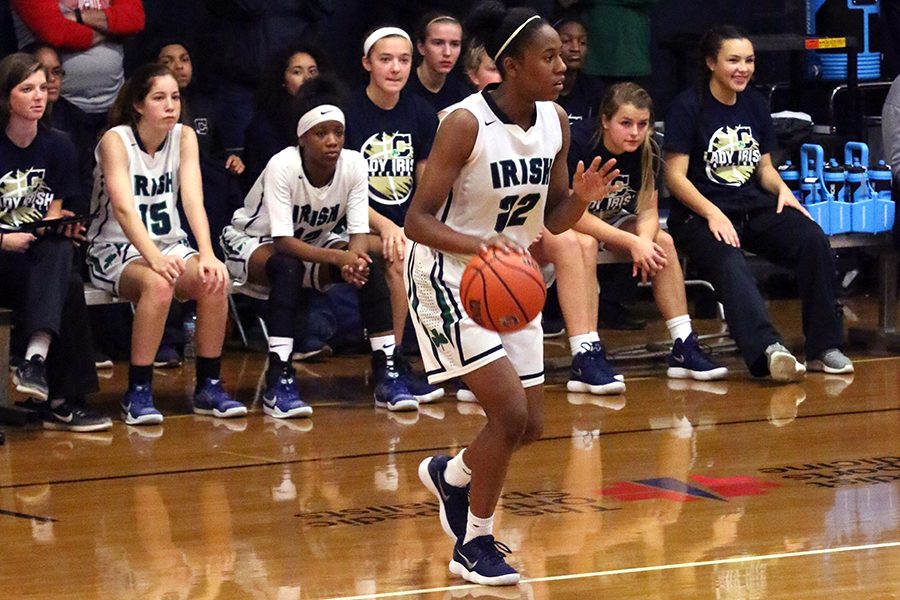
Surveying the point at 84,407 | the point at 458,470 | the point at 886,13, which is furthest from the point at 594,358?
the point at 886,13

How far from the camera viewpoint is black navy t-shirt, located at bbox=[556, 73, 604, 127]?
8.26 m

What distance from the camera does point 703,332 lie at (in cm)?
852

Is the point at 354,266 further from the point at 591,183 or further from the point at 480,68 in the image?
the point at 591,183

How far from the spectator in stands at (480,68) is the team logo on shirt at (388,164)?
53 centimetres

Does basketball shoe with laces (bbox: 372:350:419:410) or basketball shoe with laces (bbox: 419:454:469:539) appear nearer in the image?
basketball shoe with laces (bbox: 419:454:469:539)

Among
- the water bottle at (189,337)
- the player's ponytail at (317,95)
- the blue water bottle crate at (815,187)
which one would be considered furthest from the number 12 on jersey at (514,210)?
the water bottle at (189,337)

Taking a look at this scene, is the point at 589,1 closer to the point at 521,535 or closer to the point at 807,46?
the point at 807,46

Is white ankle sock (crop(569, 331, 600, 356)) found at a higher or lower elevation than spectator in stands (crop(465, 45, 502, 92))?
lower

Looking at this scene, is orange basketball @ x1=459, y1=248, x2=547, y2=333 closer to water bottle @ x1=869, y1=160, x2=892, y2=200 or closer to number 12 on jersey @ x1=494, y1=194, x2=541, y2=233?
number 12 on jersey @ x1=494, y1=194, x2=541, y2=233

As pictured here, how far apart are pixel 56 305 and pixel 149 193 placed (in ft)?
2.35

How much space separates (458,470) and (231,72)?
4.27 m

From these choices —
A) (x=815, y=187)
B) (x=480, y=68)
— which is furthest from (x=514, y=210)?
(x=815, y=187)

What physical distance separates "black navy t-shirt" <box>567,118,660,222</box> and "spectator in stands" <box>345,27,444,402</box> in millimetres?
670

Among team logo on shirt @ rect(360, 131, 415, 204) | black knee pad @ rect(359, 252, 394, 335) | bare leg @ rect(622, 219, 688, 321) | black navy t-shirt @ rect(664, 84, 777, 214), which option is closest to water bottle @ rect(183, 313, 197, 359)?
team logo on shirt @ rect(360, 131, 415, 204)
